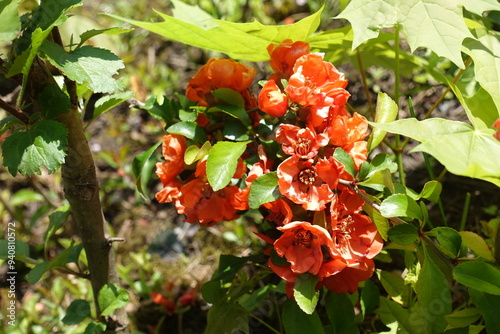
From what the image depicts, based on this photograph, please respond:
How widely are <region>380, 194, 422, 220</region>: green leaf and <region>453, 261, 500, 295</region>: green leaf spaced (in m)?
0.12

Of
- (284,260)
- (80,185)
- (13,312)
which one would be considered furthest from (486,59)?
(13,312)

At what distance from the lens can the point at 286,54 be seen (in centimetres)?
106

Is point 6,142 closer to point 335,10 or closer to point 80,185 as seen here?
point 80,185

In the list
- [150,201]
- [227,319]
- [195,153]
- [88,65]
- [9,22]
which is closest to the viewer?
[9,22]

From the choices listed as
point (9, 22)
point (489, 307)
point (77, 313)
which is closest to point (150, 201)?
point (77, 313)

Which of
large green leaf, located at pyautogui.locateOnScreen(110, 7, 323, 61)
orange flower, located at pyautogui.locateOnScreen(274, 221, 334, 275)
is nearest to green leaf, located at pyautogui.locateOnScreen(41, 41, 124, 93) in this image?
large green leaf, located at pyautogui.locateOnScreen(110, 7, 323, 61)

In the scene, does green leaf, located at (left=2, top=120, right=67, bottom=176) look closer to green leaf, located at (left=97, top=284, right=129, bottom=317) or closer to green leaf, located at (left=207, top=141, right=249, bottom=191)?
green leaf, located at (left=207, top=141, right=249, bottom=191)

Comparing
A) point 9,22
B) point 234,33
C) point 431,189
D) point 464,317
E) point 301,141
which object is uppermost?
point 9,22

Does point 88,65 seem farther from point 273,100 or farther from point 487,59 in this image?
point 487,59

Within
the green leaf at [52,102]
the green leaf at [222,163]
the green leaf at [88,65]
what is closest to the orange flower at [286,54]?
the green leaf at [222,163]

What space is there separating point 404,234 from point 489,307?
0.21m

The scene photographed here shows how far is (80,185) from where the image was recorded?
1123 mm

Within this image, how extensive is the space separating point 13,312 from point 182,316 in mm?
621

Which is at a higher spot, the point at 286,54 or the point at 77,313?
the point at 286,54
